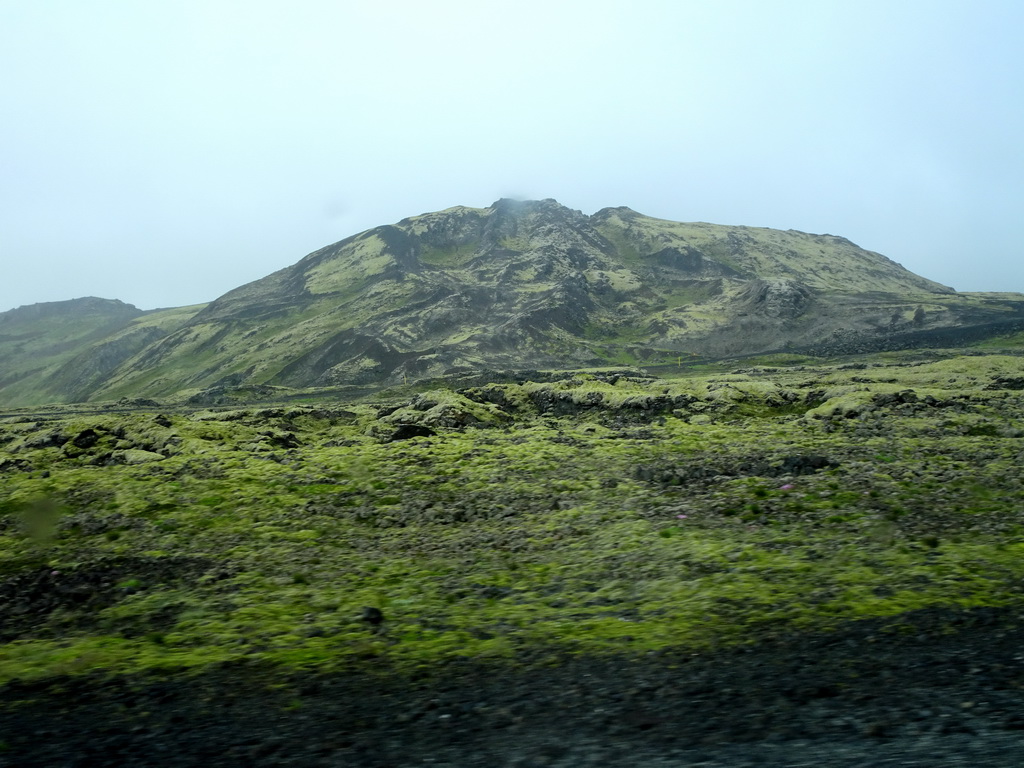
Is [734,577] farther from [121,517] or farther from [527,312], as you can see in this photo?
[527,312]

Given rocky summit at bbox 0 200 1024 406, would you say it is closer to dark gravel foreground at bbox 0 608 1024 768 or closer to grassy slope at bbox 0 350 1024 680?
grassy slope at bbox 0 350 1024 680

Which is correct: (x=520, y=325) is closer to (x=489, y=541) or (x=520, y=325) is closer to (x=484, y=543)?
(x=489, y=541)

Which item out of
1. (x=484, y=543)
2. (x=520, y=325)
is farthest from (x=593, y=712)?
(x=520, y=325)

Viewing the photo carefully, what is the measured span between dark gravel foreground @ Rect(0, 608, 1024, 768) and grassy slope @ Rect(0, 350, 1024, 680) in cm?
76

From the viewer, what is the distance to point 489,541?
16.2 meters

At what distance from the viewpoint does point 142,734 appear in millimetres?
7852

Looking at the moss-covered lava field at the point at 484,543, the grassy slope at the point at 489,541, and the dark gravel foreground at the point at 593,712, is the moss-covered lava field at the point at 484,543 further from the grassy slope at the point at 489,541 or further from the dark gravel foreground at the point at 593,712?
the dark gravel foreground at the point at 593,712

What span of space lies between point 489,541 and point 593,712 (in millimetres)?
8293

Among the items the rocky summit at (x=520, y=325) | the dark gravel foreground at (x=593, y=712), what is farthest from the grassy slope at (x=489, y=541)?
the rocky summit at (x=520, y=325)

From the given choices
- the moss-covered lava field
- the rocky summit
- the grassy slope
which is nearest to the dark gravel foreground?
the moss-covered lava field

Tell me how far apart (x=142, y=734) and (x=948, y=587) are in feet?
41.3

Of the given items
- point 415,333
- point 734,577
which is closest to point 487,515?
point 734,577

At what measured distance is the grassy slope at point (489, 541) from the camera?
10.9m

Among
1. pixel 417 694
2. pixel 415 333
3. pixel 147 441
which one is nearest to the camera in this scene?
pixel 417 694
